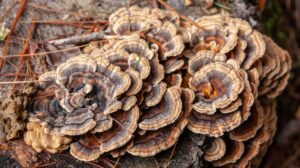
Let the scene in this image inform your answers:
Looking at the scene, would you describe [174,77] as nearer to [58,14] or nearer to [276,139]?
[58,14]

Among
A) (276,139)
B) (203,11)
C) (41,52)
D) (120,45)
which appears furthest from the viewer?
(276,139)

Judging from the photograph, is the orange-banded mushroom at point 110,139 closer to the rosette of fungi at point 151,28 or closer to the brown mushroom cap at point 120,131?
the brown mushroom cap at point 120,131

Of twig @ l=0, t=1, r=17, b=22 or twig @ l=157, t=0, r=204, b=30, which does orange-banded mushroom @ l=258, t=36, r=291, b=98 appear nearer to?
twig @ l=157, t=0, r=204, b=30

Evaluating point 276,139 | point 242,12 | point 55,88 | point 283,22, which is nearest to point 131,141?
point 55,88

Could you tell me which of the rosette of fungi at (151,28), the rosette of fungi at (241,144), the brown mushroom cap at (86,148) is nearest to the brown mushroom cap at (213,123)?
the rosette of fungi at (241,144)

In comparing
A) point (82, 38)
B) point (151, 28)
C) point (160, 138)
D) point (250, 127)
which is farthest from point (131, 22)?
point (250, 127)

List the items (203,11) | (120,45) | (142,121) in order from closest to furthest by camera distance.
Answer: (142,121) → (120,45) → (203,11)

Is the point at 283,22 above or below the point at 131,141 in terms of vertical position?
below
